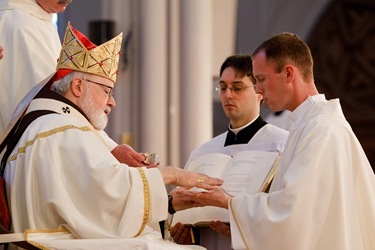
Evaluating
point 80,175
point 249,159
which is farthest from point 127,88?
point 80,175

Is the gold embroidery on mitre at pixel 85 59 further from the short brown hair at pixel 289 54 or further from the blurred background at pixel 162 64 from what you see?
the blurred background at pixel 162 64

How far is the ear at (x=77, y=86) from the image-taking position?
539 cm

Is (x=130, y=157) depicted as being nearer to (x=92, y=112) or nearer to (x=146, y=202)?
(x=92, y=112)

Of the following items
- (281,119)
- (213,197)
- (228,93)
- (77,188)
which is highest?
(228,93)

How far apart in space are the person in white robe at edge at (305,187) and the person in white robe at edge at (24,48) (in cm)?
111

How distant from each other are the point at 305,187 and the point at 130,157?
45.2 inches

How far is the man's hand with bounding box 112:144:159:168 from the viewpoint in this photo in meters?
5.66

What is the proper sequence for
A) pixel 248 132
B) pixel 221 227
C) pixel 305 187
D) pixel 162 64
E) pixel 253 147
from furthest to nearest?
pixel 162 64, pixel 248 132, pixel 253 147, pixel 221 227, pixel 305 187

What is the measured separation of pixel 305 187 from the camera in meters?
5.02

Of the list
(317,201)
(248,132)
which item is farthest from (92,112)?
(317,201)

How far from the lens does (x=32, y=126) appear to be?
5184 millimetres

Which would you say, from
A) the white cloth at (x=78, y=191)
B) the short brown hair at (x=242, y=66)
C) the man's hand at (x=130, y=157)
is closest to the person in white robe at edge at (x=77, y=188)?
the white cloth at (x=78, y=191)

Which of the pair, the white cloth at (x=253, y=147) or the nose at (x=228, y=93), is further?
the nose at (x=228, y=93)

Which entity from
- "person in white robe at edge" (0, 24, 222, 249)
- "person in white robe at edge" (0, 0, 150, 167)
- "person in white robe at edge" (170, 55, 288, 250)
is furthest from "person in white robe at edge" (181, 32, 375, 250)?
"person in white robe at edge" (0, 0, 150, 167)
